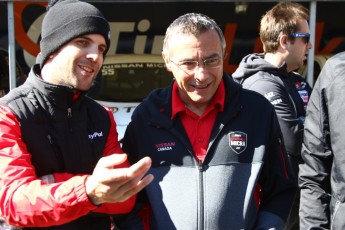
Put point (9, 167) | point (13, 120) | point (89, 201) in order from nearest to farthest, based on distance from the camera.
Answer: point (89, 201) < point (9, 167) < point (13, 120)

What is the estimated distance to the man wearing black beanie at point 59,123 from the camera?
185 cm

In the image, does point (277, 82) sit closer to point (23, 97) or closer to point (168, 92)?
point (168, 92)

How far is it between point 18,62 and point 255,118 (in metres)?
5.29

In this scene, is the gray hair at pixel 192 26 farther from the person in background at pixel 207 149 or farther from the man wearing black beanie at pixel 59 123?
the man wearing black beanie at pixel 59 123

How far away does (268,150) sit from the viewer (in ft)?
7.78

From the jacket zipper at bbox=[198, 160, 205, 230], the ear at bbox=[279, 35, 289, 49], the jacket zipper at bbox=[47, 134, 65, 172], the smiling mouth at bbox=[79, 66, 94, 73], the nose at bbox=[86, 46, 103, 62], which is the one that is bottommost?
the jacket zipper at bbox=[198, 160, 205, 230]

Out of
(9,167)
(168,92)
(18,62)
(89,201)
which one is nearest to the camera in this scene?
(89,201)

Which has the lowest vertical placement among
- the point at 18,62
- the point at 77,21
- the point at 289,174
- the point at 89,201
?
the point at 18,62

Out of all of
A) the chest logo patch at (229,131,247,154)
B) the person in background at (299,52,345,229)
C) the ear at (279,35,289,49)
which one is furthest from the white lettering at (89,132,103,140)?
the ear at (279,35,289,49)

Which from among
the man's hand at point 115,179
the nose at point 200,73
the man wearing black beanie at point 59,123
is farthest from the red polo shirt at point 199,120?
the man's hand at point 115,179

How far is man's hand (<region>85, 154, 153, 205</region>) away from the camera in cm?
150

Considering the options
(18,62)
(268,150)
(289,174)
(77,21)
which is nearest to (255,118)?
(268,150)

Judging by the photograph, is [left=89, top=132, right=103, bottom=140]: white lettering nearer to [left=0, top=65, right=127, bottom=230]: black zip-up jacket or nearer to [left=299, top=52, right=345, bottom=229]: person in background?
[left=0, top=65, right=127, bottom=230]: black zip-up jacket

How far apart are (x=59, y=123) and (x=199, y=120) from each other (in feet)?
1.96
